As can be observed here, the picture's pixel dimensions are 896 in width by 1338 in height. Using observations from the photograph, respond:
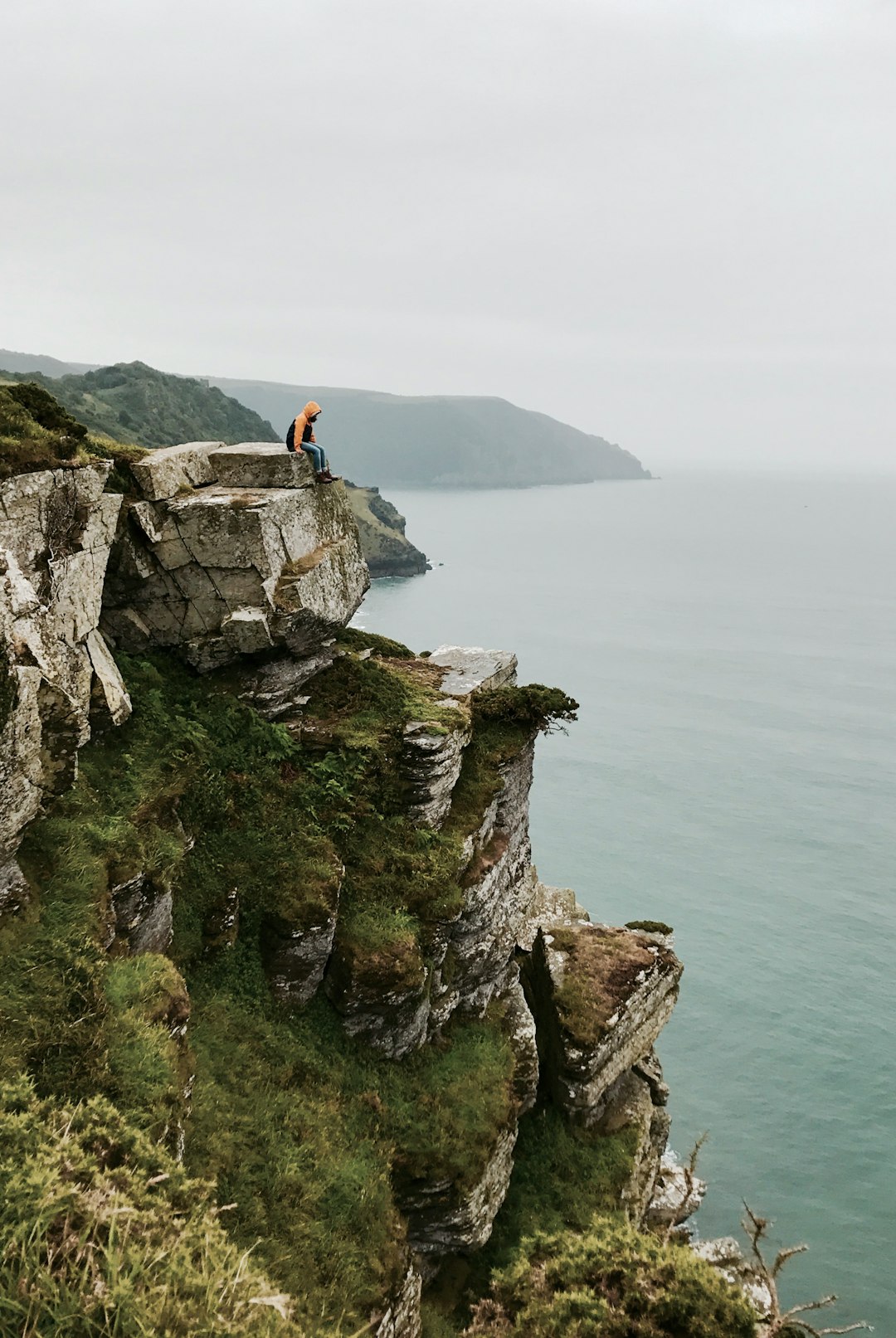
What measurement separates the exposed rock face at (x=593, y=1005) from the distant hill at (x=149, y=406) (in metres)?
98.8

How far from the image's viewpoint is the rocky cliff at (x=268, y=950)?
35.6 feet

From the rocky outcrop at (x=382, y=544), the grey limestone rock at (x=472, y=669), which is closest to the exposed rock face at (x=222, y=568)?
the grey limestone rock at (x=472, y=669)

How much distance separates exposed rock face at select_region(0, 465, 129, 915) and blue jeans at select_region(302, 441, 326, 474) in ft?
22.2

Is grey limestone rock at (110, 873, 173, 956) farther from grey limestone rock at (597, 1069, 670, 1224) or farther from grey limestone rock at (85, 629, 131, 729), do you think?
grey limestone rock at (597, 1069, 670, 1224)

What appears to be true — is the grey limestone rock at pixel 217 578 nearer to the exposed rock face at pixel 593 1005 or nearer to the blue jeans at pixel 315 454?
the blue jeans at pixel 315 454

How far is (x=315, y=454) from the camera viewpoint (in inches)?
891

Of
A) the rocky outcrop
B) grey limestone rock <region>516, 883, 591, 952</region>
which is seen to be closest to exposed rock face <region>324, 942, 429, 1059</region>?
grey limestone rock <region>516, 883, 591, 952</region>

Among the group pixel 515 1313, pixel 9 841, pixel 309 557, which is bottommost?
pixel 515 1313

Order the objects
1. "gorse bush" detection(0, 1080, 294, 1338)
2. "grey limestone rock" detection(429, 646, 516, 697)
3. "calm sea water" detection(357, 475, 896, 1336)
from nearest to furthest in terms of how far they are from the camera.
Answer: "gorse bush" detection(0, 1080, 294, 1338) < "grey limestone rock" detection(429, 646, 516, 697) < "calm sea water" detection(357, 475, 896, 1336)

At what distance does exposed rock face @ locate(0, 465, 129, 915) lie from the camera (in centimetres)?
1315

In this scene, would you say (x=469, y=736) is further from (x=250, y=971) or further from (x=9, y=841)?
(x=9, y=841)

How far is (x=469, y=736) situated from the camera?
2311 cm

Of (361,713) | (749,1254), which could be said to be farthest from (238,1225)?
(749,1254)

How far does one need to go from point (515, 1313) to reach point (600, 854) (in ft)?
199
